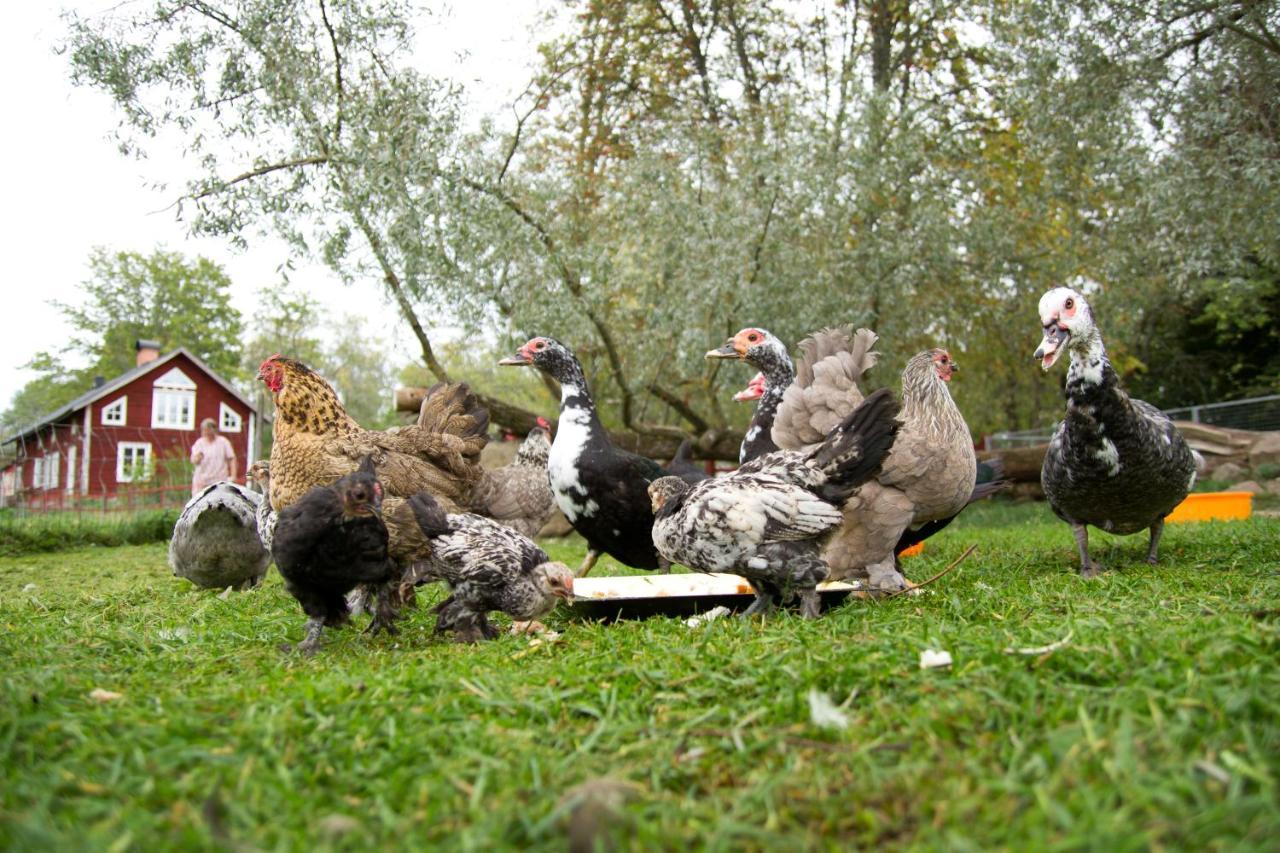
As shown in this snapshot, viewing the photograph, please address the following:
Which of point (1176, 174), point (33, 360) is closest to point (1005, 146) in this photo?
point (1176, 174)

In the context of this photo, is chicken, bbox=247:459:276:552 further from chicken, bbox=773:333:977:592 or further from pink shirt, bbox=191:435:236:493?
pink shirt, bbox=191:435:236:493

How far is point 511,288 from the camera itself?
11.2 meters

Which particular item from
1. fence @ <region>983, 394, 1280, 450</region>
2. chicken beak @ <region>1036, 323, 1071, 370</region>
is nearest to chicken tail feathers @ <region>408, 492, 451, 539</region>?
chicken beak @ <region>1036, 323, 1071, 370</region>

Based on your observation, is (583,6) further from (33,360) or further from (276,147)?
(33,360)

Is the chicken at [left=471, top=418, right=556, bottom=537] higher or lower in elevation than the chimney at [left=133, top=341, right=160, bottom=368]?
lower

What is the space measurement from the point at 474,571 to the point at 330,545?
72cm

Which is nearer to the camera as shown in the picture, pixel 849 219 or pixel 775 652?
pixel 775 652

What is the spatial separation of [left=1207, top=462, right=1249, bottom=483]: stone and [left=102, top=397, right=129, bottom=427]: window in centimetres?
3320

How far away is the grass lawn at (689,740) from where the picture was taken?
1.81 metres

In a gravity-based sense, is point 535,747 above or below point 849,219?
below

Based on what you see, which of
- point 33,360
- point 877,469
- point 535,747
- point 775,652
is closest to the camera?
point 535,747

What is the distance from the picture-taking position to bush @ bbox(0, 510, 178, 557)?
38.2ft

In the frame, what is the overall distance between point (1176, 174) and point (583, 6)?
11.7 metres

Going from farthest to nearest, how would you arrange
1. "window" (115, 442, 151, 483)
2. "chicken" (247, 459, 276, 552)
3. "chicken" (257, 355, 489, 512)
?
1. "window" (115, 442, 151, 483)
2. "chicken" (247, 459, 276, 552)
3. "chicken" (257, 355, 489, 512)
